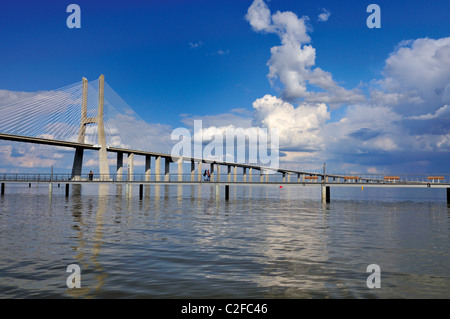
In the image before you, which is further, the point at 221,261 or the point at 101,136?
the point at 101,136

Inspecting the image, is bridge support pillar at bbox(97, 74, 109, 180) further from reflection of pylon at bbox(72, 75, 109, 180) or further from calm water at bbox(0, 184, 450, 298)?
calm water at bbox(0, 184, 450, 298)

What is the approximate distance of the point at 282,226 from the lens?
72.8ft

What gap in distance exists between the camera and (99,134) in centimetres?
7675

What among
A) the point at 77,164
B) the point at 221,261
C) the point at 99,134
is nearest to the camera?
the point at 221,261

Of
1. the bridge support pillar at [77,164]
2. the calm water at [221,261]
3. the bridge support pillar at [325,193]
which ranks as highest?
the bridge support pillar at [77,164]

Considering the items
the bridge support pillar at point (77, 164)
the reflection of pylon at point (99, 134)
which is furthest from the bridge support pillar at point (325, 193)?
the bridge support pillar at point (77, 164)

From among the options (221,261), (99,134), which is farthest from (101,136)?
(221,261)

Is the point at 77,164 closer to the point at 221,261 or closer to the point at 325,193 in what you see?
the point at 325,193

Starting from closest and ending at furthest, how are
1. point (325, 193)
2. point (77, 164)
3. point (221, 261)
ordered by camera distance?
1. point (221, 261)
2. point (325, 193)
3. point (77, 164)

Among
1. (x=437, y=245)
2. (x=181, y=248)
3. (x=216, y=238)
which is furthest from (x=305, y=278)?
(x=437, y=245)

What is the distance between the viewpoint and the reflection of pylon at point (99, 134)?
72.8 m

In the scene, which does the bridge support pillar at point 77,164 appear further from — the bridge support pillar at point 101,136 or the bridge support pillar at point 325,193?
the bridge support pillar at point 325,193

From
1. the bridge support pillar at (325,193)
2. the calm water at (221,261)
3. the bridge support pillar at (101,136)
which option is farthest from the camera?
the bridge support pillar at (101,136)
